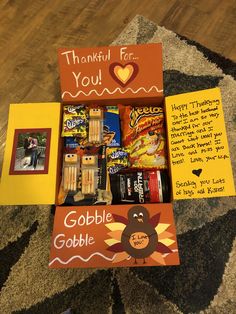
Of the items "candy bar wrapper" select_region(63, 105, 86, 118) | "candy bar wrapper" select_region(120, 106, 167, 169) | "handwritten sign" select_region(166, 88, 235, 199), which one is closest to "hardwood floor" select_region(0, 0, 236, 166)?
"candy bar wrapper" select_region(63, 105, 86, 118)

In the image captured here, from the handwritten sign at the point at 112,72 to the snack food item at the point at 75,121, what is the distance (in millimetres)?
39

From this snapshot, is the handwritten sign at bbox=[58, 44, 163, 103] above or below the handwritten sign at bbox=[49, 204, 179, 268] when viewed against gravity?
above

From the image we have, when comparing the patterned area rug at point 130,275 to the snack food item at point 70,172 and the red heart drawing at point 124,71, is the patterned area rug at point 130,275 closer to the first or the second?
the snack food item at point 70,172

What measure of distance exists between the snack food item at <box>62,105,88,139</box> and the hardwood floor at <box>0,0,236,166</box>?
0.98ft

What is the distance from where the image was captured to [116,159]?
0.98 m

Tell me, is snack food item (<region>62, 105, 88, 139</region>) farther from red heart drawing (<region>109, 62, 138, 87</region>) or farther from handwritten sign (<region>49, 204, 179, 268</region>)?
handwritten sign (<region>49, 204, 179, 268</region>)

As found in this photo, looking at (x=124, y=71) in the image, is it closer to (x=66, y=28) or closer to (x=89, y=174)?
(x=89, y=174)

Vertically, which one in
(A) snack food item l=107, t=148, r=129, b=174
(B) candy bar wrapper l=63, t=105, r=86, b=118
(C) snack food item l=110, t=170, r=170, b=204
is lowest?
(C) snack food item l=110, t=170, r=170, b=204

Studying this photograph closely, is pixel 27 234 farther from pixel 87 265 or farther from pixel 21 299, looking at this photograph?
pixel 87 265

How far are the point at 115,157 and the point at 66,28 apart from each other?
74 cm

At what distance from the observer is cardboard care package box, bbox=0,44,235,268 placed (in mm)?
794

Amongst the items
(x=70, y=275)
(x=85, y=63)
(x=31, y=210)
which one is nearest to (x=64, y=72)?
(x=85, y=63)

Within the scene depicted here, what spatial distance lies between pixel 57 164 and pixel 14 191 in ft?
0.45

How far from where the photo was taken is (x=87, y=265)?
78 centimetres
